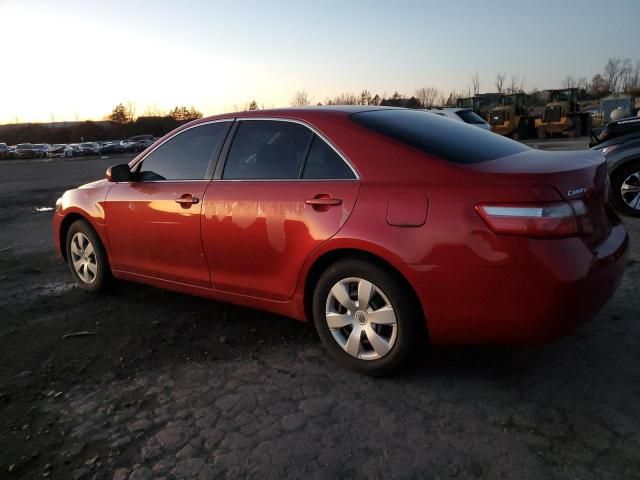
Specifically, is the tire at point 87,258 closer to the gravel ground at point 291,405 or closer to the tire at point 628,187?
the gravel ground at point 291,405

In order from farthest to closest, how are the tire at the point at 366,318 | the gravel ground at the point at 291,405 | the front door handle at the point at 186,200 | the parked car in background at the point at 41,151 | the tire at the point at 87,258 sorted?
1. the parked car in background at the point at 41,151
2. the tire at the point at 87,258
3. the front door handle at the point at 186,200
4. the tire at the point at 366,318
5. the gravel ground at the point at 291,405

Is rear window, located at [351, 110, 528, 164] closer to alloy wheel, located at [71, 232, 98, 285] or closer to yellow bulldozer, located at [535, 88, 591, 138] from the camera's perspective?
alloy wheel, located at [71, 232, 98, 285]

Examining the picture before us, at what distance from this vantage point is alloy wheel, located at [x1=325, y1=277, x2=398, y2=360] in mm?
3139

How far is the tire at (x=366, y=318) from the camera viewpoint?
3.07 m

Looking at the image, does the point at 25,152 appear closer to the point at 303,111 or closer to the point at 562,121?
the point at 562,121

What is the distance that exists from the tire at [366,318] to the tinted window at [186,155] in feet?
4.70

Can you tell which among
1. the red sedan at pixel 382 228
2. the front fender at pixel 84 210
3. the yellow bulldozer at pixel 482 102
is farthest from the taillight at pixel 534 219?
the yellow bulldozer at pixel 482 102

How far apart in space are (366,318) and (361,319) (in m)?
0.04

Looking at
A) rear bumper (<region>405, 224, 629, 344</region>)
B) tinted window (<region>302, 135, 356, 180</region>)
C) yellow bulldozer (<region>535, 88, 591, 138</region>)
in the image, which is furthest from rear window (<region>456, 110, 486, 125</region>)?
yellow bulldozer (<region>535, 88, 591, 138</region>)

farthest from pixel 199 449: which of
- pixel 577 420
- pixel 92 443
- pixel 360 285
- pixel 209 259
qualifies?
pixel 577 420

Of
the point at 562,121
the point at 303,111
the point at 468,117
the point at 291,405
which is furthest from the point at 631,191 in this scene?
the point at 562,121

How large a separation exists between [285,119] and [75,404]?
2.18 metres

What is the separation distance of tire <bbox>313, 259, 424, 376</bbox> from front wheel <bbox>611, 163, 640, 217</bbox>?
Result: 5.94 meters

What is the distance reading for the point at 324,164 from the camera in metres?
3.42
